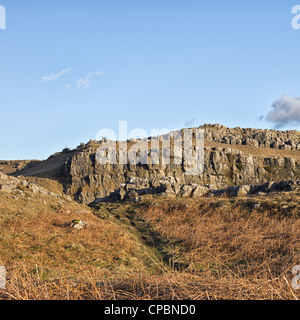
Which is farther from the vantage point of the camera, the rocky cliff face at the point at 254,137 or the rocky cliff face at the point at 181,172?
the rocky cliff face at the point at 254,137

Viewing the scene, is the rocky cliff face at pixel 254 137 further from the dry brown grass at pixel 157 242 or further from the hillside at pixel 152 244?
the dry brown grass at pixel 157 242

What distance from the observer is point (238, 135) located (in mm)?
107500

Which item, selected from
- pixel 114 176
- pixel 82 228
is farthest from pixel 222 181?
pixel 82 228

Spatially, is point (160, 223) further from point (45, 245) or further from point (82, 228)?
point (45, 245)

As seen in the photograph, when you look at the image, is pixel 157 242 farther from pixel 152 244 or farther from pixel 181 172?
pixel 181 172

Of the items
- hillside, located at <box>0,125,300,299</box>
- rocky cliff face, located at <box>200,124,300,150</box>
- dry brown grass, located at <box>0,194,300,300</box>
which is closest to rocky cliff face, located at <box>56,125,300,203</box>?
rocky cliff face, located at <box>200,124,300,150</box>

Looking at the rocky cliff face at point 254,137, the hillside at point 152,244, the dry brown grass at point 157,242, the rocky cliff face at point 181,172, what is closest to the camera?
the hillside at point 152,244

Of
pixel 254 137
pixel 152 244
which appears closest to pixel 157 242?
pixel 152 244

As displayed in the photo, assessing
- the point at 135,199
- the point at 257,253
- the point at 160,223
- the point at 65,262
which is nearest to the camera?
the point at 65,262

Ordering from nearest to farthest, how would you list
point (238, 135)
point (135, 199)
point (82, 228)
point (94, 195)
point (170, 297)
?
point (170, 297)
point (82, 228)
point (135, 199)
point (94, 195)
point (238, 135)

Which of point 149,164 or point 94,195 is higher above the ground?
point 149,164

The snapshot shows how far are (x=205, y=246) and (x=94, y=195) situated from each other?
49.6 m

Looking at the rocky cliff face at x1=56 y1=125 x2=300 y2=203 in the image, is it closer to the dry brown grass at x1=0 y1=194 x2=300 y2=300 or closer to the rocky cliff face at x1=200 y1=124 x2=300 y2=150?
the rocky cliff face at x1=200 y1=124 x2=300 y2=150

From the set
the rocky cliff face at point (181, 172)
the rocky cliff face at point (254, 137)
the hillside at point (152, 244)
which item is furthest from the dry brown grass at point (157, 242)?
the rocky cliff face at point (254, 137)
